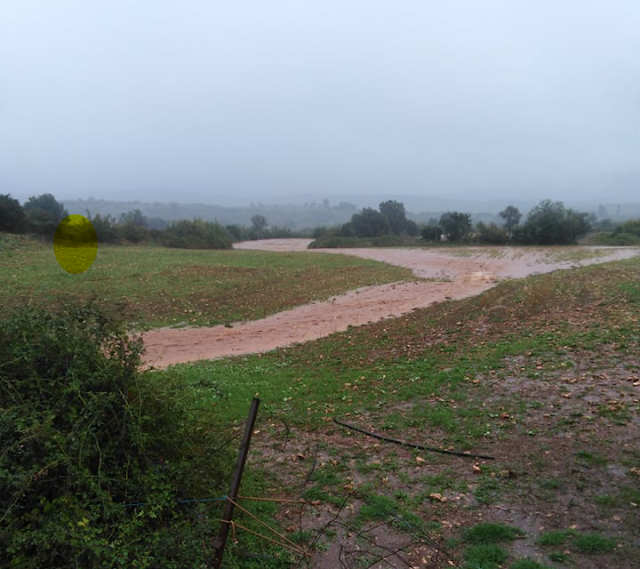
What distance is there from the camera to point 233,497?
360cm

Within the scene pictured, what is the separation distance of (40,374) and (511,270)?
36640mm

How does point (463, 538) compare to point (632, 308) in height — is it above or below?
below

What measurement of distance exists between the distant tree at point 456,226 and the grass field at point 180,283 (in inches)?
1284

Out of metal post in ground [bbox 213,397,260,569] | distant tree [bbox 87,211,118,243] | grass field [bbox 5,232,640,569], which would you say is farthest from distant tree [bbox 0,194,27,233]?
metal post in ground [bbox 213,397,260,569]

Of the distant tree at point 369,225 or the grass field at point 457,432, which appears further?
the distant tree at point 369,225

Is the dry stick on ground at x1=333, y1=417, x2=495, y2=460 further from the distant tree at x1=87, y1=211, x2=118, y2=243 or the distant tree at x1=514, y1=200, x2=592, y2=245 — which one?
the distant tree at x1=514, y1=200, x2=592, y2=245

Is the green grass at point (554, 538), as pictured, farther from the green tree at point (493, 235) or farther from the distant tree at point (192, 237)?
the green tree at point (493, 235)

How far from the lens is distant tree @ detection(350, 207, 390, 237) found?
264ft

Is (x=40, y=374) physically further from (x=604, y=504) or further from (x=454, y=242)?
(x=454, y=242)

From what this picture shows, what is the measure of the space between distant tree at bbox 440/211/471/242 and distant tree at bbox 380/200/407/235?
69.8 feet

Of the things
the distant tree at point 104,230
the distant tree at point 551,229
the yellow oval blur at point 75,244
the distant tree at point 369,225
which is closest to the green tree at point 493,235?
the distant tree at point 551,229

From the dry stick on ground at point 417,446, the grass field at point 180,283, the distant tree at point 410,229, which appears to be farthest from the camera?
the distant tree at point 410,229

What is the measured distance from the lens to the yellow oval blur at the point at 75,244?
29406mm

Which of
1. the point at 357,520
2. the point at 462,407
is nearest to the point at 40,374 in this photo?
the point at 357,520
